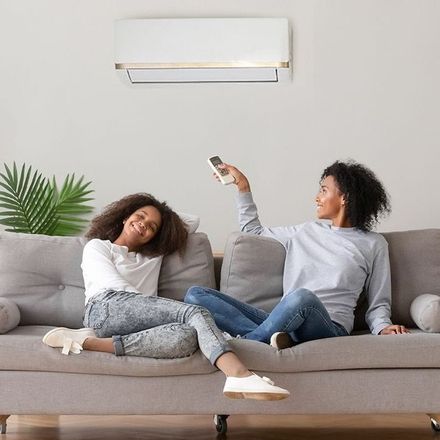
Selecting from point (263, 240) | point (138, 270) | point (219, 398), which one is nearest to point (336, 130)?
point (263, 240)

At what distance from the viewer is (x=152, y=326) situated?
3191 millimetres

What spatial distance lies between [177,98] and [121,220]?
112cm

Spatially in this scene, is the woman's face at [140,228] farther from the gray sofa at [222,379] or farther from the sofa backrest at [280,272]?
the gray sofa at [222,379]

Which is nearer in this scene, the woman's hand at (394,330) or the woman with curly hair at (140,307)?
the woman with curly hair at (140,307)

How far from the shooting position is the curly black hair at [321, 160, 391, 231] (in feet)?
12.3

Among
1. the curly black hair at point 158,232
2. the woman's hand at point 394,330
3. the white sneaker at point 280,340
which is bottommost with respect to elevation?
the woman's hand at point 394,330

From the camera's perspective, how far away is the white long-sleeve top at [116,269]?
11.2ft

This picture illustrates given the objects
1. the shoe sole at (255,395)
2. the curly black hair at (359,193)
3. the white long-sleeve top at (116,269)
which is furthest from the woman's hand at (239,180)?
the shoe sole at (255,395)

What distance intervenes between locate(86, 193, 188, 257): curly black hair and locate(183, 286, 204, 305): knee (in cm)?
30

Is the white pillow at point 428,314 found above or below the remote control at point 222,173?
below

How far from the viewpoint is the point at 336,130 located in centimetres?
473

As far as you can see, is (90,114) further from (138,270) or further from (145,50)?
(138,270)

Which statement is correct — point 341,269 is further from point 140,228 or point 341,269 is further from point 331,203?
point 140,228

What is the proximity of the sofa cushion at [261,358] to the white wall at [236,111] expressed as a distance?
66.9 inches
